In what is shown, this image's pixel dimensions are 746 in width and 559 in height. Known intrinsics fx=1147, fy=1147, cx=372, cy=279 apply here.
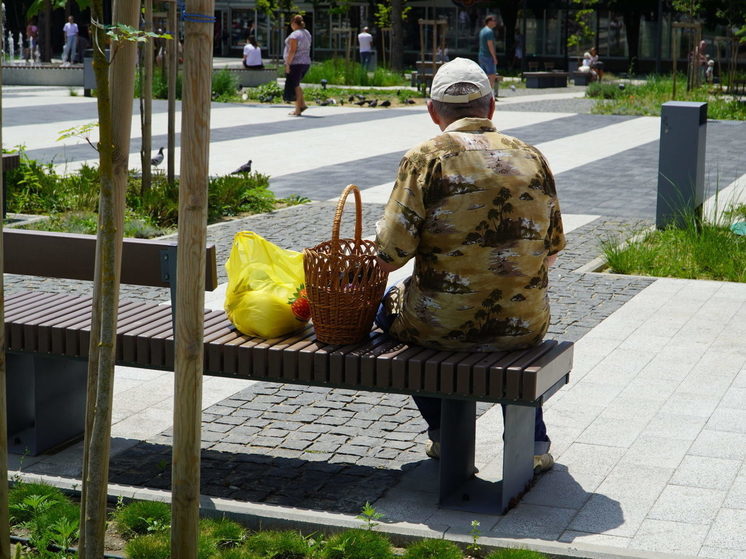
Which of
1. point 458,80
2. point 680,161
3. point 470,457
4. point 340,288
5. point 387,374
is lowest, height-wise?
point 470,457

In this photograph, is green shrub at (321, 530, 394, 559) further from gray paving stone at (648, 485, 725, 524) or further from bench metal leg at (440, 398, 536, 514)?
gray paving stone at (648, 485, 725, 524)

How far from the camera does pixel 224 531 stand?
3.84 meters

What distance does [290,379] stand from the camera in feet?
14.1

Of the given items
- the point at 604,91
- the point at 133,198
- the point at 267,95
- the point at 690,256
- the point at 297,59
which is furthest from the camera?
the point at 604,91

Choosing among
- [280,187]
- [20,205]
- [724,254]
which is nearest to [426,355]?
[724,254]

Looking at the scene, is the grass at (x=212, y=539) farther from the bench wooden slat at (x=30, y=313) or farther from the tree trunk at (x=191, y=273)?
the bench wooden slat at (x=30, y=313)

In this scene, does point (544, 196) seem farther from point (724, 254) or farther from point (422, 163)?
point (724, 254)

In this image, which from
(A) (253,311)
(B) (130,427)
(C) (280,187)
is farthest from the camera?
(C) (280,187)

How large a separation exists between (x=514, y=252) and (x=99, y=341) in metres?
1.69

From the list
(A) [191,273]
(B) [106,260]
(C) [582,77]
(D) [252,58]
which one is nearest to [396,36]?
(C) [582,77]

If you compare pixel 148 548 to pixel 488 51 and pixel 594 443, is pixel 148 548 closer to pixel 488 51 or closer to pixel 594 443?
pixel 594 443

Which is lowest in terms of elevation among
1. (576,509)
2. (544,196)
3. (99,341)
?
(576,509)

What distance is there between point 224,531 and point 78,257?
1.56 metres

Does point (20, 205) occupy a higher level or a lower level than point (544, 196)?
lower
